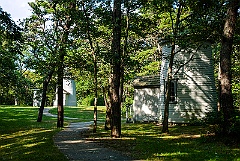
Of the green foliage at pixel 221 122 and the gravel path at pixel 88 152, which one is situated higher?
the green foliage at pixel 221 122

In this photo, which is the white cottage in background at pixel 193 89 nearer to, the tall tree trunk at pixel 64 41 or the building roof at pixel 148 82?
the building roof at pixel 148 82

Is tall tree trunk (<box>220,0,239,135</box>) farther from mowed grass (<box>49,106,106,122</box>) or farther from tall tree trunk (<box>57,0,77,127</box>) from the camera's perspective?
mowed grass (<box>49,106,106,122</box>)

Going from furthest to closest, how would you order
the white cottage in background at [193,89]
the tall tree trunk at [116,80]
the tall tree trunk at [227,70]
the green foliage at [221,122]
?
the white cottage in background at [193,89]
the tall tree trunk at [116,80]
the tall tree trunk at [227,70]
the green foliage at [221,122]

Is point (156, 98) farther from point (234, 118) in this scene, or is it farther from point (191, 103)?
point (234, 118)

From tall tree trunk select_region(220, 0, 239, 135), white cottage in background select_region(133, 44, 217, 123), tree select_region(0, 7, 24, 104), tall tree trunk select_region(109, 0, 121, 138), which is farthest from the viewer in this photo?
white cottage in background select_region(133, 44, 217, 123)

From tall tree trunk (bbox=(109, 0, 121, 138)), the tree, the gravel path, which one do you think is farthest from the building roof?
the gravel path

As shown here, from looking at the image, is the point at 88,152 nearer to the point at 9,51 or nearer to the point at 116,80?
the point at 116,80

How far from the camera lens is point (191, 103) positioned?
950 inches

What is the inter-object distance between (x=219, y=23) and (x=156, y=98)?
37.5 feet

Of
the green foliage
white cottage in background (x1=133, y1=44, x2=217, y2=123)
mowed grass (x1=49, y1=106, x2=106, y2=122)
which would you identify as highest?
white cottage in background (x1=133, y1=44, x2=217, y2=123)

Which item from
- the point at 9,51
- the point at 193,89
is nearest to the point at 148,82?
the point at 193,89

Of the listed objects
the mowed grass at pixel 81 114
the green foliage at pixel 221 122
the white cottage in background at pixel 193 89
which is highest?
the white cottage in background at pixel 193 89

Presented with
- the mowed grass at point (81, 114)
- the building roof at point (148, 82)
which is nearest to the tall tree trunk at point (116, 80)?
the building roof at point (148, 82)

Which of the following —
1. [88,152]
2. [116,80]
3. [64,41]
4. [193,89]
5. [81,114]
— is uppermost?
[64,41]
